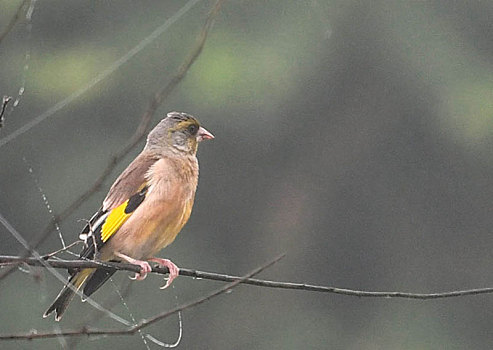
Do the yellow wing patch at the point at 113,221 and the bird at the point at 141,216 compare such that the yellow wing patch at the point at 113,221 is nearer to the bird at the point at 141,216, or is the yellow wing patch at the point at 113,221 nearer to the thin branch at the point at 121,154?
the bird at the point at 141,216

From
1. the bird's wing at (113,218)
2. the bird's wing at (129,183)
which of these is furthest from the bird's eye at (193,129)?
the bird's wing at (113,218)

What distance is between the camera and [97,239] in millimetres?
4129

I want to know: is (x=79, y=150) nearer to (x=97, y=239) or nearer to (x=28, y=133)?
(x=28, y=133)

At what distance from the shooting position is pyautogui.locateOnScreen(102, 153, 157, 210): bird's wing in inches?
165

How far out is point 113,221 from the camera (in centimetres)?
416

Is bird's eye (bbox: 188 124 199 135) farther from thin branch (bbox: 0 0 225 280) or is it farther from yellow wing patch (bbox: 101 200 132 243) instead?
thin branch (bbox: 0 0 225 280)

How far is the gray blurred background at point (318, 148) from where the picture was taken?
1355cm

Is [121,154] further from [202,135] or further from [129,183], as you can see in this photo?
[202,135]

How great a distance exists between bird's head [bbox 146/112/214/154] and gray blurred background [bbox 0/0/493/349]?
8.45 meters

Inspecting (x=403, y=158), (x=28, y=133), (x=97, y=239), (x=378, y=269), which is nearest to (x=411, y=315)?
(x=378, y=269)

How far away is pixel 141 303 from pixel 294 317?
2787 millimetres

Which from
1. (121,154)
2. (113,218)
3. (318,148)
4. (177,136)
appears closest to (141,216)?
(113,218)

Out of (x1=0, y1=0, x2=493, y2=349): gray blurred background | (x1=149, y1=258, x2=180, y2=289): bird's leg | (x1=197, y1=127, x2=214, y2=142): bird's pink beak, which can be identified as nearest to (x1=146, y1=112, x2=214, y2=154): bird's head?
(x1=197, y1=127, x2=214, y2=142): bird's pink beak

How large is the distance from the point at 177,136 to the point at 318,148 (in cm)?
1020
